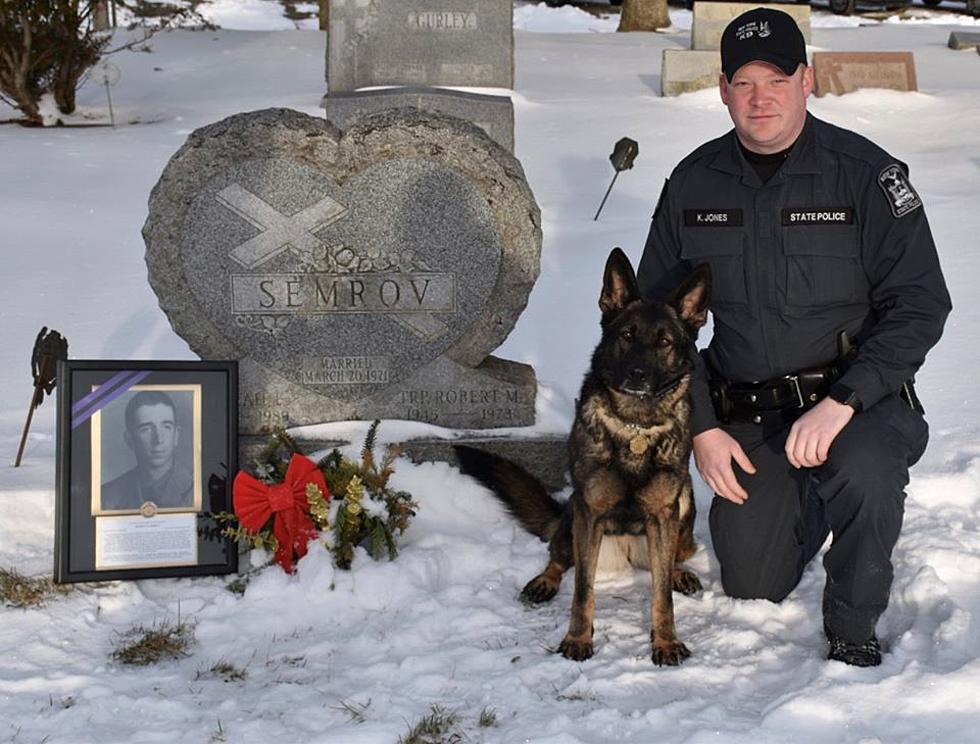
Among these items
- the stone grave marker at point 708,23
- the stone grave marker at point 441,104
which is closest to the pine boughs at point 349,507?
the stone grave marker at point 441,104

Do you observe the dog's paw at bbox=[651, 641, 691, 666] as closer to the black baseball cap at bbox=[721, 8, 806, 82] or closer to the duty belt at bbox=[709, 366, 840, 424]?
the duty belt at bbox=[709, 366, 840, 424]

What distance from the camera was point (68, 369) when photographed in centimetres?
345

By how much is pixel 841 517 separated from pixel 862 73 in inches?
374

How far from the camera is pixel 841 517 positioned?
2.90 m

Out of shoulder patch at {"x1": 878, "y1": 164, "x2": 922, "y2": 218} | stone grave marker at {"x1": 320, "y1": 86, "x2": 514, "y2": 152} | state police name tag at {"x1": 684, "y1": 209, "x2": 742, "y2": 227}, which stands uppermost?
stone grave marker at {"x1": 320, "y1": 86, "x2": 514, "y2": 152}

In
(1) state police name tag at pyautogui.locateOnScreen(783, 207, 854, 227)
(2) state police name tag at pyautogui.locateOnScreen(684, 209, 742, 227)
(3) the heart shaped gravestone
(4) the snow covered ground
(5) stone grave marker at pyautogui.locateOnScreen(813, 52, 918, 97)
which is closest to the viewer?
(4) the snow covered ground

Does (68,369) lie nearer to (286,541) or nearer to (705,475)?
(286,541)

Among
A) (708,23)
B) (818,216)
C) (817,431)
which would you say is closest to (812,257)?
(818,216)

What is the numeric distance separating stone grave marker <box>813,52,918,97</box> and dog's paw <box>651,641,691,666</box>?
30.2ft

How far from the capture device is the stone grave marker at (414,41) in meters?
8.34

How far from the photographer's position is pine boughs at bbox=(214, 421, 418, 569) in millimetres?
3490

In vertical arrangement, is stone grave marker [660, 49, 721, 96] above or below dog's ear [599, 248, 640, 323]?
above

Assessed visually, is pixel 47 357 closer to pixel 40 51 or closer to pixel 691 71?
pixel 40 51

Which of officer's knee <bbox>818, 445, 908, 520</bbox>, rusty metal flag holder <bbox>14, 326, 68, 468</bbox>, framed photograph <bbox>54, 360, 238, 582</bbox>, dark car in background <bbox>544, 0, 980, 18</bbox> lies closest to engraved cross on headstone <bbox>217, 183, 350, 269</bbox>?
framed photograph <bbox>54, 360, 238, 582</bbox>
